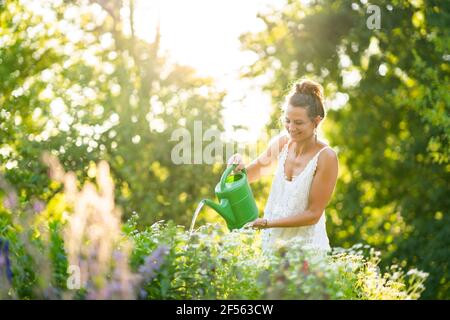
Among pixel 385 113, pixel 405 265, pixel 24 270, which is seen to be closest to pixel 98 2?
pixel 385 113

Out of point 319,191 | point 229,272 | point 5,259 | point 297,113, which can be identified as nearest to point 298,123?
point 297,113

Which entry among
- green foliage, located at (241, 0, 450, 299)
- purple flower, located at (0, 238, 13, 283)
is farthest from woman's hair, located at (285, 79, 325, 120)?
green foliage, located at (241, 0, 450, 299)

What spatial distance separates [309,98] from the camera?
3.96m

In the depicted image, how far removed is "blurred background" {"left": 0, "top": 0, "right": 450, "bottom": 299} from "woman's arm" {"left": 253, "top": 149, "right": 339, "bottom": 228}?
3124 mm

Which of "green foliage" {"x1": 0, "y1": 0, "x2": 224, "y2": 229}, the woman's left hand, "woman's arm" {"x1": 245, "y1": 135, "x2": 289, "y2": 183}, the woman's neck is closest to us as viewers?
the woman's left hand

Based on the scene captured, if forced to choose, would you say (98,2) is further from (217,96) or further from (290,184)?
(290,184)

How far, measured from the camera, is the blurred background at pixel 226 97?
23.0 ft

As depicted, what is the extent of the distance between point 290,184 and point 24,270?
1.46 m

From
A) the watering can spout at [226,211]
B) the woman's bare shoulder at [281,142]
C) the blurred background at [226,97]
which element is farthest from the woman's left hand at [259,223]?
the blurred background at [226,97]

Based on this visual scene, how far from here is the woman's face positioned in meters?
3.92

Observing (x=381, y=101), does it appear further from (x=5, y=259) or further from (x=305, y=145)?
(x=5, y=259)

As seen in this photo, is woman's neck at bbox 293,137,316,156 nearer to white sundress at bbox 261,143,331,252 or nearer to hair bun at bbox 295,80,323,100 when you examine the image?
white sundress at bbox 261,143,331,252
